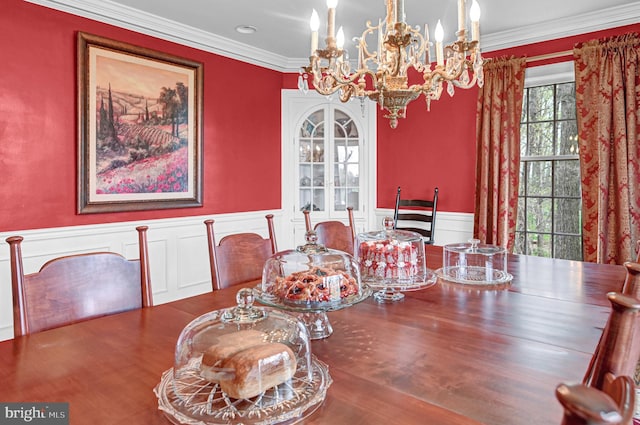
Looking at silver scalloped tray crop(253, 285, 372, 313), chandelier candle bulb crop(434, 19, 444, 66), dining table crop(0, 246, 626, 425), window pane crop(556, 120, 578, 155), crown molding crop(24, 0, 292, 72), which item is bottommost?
dining table crop(0, 246, 626, 425)

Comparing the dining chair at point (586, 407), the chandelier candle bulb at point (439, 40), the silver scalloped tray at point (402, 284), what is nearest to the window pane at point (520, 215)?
the chandelier candle bulb at point (439, 40)

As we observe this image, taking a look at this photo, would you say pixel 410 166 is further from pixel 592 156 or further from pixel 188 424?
pixel 188 424

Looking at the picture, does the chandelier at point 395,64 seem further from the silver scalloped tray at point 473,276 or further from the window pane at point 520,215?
the window pane at point 520,215

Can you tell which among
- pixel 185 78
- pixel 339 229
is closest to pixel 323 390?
pixel 339 229

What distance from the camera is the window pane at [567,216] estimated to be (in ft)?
11.9

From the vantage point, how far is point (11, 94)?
2789 millimetres

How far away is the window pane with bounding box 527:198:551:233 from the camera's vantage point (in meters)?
3.80

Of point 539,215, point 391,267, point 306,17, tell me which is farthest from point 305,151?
point 391,267

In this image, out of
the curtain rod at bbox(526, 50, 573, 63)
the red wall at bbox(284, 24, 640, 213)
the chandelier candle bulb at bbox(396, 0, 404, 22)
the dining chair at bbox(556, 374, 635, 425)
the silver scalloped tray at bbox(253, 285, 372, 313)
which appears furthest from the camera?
the red wall at bbox(284, 24, 640, 213)

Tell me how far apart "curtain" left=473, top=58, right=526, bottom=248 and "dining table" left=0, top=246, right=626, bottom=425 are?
Answer: 2118mm

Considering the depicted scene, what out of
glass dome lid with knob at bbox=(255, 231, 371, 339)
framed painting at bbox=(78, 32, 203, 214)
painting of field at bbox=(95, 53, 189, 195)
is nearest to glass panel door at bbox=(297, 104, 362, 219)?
framed painting at bbox=(78, 32, 203, 214)

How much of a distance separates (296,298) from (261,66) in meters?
3.69

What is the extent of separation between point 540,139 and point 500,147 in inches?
15.3

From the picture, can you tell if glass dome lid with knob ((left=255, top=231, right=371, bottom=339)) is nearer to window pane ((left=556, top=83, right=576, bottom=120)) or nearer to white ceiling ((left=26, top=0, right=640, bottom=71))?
white ceiling ((left=26, top=0, right=640, bottom=71))
